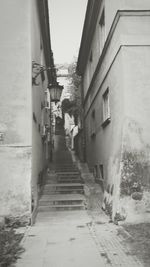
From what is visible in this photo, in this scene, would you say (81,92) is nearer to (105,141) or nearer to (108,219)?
(105,141)

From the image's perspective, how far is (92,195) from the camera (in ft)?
34.3

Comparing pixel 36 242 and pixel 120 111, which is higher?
pixel 120 111

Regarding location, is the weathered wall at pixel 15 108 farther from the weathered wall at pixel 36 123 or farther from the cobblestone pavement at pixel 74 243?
the cobblestone pavement at pixel 74 243

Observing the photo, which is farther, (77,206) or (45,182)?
(45,182)

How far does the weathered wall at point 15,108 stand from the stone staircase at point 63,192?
1.81 metres

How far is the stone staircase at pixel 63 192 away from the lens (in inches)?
370

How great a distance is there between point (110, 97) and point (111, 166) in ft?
6.98

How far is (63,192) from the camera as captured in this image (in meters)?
10.8

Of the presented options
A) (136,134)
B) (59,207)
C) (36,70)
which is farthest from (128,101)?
(59,207)

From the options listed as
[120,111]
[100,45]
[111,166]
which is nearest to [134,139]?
[120,111]

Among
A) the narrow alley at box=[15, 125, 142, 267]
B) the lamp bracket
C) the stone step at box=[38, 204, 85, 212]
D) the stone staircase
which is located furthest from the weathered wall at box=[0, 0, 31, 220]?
Result: the stone staircase

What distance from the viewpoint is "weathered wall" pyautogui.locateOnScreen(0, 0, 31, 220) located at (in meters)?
7.74

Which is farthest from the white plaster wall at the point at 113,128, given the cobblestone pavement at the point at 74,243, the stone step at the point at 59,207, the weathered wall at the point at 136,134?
the cobblestone pavement at the point at 74,243

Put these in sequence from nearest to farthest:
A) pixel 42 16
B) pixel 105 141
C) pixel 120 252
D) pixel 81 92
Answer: pixel 120 252 < pixel 105 141 < pixel 42 16 < pixel 81 92
